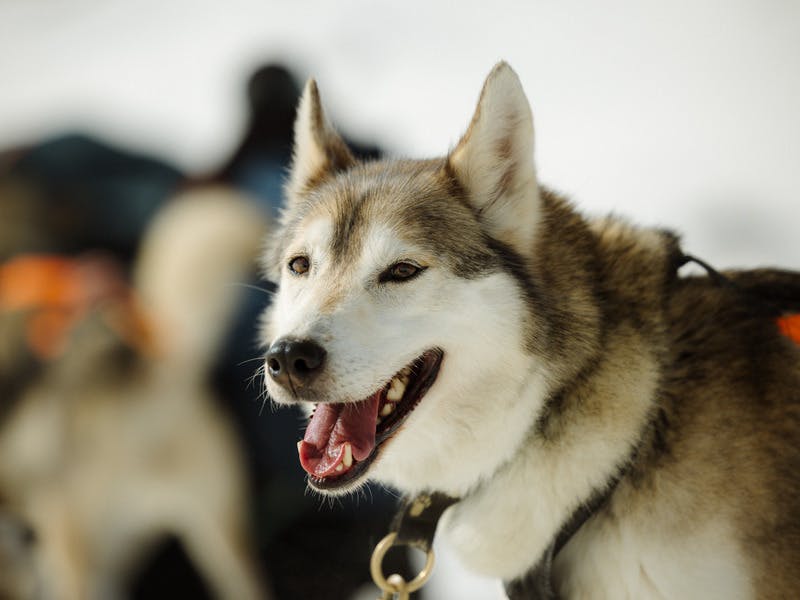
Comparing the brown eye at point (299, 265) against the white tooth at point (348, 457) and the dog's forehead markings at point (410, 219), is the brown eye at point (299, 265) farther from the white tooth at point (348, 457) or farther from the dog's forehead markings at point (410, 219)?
the white tooth at point (348, 457)

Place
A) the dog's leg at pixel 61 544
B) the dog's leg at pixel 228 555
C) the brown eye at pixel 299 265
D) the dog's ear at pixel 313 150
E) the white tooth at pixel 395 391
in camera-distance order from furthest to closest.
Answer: the dog's leg at pixel 228 555 < the dog's leg at pixel 61 544 < the dog's ear at pixel 313 150 < the brown eye at pixel 299 265 < the white tooth at pixel 395 391

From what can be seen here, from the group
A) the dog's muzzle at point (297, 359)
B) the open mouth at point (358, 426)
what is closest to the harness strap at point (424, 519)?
the open mouth at point (358, 426)

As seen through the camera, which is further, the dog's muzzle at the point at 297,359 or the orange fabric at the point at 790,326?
the orange fabric at the point at 790,326

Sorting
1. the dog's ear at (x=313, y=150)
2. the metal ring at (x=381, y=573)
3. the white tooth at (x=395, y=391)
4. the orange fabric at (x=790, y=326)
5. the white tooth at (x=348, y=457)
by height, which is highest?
the orange fabric at (x=790, y=326)

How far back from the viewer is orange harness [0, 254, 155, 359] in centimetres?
257

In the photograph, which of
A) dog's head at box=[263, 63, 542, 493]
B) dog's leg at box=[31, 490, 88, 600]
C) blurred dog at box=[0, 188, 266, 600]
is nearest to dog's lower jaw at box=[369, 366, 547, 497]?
dog's head at box=[263, 63, 542, 493]

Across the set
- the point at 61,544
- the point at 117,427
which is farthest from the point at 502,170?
the point at 61,544

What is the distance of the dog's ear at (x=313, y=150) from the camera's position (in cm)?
148

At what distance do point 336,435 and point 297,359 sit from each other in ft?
0.52

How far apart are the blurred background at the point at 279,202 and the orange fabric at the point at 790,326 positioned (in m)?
0.96

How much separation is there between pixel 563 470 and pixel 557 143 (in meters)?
1.89

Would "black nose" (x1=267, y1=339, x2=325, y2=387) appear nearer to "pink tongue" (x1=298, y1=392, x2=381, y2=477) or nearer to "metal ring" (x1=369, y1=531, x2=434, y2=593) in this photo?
"pink tongue" (x1=298, y1=392, x2=381, y2=477)

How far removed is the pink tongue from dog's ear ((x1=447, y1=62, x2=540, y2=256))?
35cm

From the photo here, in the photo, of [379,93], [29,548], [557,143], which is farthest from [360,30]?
[29,548]
